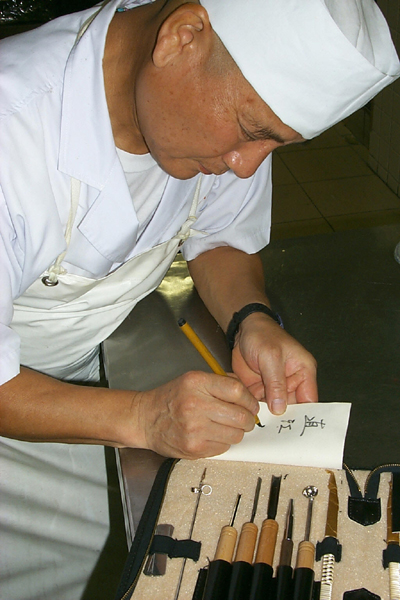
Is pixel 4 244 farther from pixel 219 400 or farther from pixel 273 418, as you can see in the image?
pixel 273 418

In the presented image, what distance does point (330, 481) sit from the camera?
3.76ft

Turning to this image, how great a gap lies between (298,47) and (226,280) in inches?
29.7

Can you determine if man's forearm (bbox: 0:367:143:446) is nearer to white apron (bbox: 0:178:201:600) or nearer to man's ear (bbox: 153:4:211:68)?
white apron (bbox: 0:178:201:600)

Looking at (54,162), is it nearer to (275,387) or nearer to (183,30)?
(183,30)

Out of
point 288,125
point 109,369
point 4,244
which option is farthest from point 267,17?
point 109,369

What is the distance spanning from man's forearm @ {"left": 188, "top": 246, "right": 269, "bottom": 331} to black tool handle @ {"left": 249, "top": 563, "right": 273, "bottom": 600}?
→ 0.73 meters

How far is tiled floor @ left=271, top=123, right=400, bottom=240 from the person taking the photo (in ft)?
13.9

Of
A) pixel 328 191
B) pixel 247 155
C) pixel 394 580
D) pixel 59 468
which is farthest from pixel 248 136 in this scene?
pixel 328 191

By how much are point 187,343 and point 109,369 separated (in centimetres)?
22

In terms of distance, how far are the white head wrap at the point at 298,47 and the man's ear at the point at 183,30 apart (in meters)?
0.02

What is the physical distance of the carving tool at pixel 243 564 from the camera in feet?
3.17

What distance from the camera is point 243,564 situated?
99 centimetres

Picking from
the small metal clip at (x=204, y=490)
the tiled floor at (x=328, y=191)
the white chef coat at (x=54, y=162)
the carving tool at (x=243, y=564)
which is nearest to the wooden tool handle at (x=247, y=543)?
the carving tool at (x=243, y=564)

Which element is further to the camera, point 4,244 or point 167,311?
point 167,311
